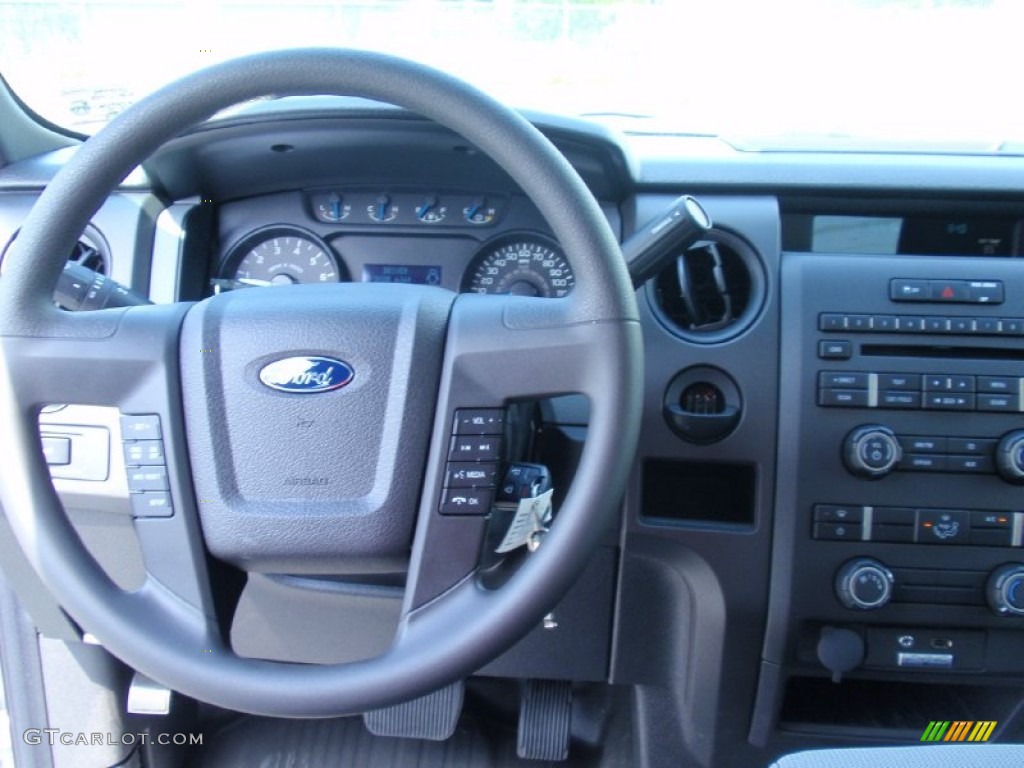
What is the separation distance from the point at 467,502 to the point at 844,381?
0.61m

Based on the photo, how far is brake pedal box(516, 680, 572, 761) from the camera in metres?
1.65

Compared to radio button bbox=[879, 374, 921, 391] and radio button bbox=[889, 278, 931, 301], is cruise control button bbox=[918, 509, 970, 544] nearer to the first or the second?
radio button bbox=[879, 374, 921, 391]

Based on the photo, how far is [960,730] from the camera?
1511mm

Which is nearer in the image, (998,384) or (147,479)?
(147,479)

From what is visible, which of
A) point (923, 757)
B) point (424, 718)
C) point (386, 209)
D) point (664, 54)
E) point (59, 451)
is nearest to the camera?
point (923, 757)

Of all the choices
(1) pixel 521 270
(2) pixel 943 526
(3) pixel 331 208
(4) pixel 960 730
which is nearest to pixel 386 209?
(3) pixel 331 208

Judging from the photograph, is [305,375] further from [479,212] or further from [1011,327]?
[1011,327]

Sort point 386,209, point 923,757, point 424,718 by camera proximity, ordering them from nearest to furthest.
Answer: point 923,757 < point 386,209 < point 424,718

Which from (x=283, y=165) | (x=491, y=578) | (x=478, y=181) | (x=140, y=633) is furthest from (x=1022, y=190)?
(x=140, y=633)

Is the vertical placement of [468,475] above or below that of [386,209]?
below

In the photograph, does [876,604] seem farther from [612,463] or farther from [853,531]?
[612,463]

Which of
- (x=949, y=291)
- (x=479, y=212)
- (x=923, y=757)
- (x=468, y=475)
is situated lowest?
(x=923, y=757)

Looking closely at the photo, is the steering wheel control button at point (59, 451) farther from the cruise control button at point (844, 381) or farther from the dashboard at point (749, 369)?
the cruise control button at point (844, 381)

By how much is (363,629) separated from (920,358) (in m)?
0.86
